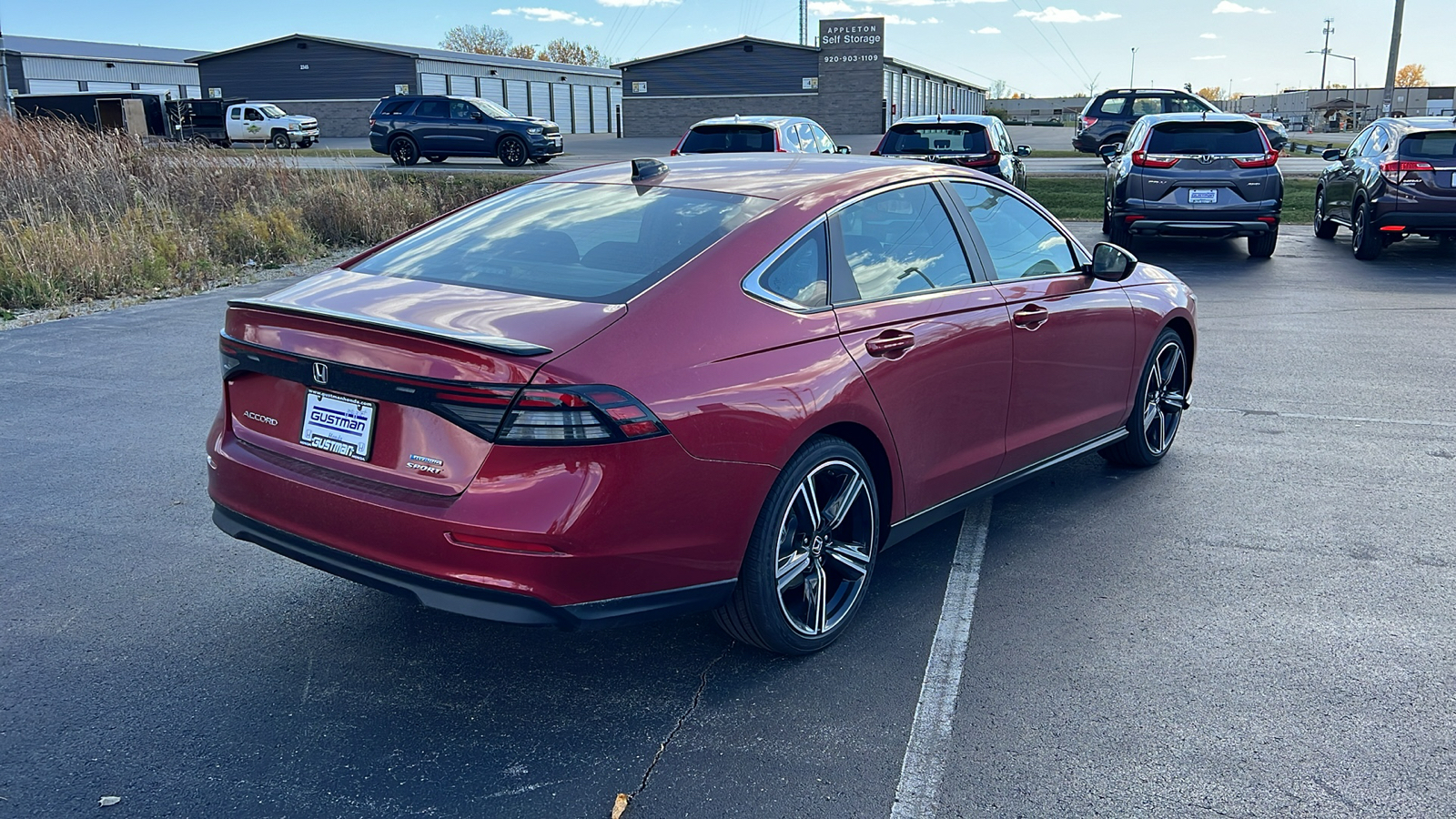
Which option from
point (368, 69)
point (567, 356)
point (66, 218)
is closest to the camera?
point (567, 356)

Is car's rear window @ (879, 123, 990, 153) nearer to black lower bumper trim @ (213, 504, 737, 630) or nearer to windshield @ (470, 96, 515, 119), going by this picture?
black lower bumper trim @ (213, 504, 737, 630)

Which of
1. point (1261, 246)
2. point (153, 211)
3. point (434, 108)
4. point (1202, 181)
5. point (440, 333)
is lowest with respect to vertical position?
point (1261, 246)

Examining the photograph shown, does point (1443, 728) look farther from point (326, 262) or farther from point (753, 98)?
point (753, 98)

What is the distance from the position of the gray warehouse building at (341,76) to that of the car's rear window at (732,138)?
148 ft

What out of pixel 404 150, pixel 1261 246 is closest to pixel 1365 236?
pixel 1261 246

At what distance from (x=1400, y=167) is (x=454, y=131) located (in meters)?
24.0

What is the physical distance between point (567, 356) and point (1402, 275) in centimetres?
1302

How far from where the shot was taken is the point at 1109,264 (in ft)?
17.2

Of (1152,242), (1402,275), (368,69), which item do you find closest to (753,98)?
(368,69)

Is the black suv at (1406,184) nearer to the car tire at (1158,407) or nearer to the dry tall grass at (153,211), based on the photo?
the car tire at (1158,407)

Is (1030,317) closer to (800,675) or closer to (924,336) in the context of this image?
(924,336)

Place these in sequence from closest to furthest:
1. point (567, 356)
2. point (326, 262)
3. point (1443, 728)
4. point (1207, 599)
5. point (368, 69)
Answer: point (567, 356) < point (1443, 728) < point (1207, 599) < point (326, 262) < point (368, 69)

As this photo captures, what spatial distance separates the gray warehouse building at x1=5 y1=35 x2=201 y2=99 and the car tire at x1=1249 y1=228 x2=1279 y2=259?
6258 cm

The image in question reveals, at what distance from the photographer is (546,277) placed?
3.68 metres
